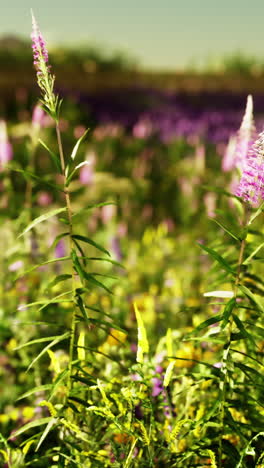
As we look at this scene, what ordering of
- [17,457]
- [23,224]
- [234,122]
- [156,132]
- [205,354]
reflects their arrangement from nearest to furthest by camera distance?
1. [17,457]
2. [205,354]
3. [23,224]
4. [156,132]
5. [234,122]

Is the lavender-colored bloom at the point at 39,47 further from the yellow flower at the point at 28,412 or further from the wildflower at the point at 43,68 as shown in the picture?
the yellow flower at the point at 28,412

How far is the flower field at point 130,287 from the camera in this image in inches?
59.4

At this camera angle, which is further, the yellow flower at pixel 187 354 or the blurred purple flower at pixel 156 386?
the yellow flower at pixel 187 354

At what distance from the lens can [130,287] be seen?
13.1ft

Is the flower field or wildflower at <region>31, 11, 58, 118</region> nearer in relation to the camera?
wildflower at <region>31, 11, 58, 118</region>

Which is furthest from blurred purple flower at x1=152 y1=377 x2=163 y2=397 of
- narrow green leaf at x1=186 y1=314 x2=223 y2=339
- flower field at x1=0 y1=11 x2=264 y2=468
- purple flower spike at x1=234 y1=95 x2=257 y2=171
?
purple flower spike at x1=234 y1=95 x2=257 y2=171

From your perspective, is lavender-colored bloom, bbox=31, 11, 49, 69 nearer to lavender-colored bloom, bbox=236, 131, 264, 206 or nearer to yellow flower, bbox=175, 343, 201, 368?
lavender-colored bloom, bbox=236, 131, 264, 206

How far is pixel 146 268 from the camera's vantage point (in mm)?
4359

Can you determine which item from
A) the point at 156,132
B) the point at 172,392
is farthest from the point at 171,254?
the point at 156,132

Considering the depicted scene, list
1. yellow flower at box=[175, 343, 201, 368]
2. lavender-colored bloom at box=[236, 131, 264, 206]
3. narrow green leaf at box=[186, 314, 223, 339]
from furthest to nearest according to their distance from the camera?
yellow flower at box=[175, 343, 201, 368] < narrow green leaf at box=[186, 314, 223, 339] < lavender-colored bloom at box=[236, 131, 264, 206]

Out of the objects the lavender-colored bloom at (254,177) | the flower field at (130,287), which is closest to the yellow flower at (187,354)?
the flower field at (130,287)

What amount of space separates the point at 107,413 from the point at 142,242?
373 cm

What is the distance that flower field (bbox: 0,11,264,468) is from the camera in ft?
4.95

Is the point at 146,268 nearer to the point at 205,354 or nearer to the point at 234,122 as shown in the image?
the point at 205,354
